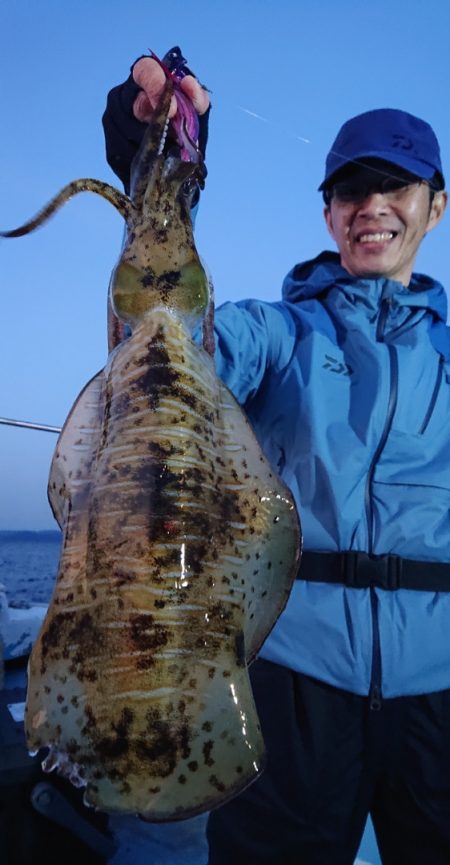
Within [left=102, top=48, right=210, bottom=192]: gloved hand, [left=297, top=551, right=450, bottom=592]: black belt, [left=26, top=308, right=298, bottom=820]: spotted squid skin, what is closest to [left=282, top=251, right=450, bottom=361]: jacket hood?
[left=297, top=551, right=450, bottom=592]: black belt

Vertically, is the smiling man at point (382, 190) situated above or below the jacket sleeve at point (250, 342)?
above

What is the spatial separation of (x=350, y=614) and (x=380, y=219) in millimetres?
2135

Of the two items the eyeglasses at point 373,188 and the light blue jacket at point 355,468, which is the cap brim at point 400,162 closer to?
the eyeglasses at point 373,188

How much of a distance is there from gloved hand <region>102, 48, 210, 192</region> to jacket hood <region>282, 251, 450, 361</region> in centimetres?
139

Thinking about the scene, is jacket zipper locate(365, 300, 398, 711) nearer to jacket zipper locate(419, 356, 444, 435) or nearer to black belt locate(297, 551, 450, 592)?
black belt locate(297, 551, 450, 592)

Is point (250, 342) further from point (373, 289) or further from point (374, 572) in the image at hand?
point (374, 572)

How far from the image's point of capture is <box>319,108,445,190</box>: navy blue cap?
3379 mm

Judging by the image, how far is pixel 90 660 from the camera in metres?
1.28

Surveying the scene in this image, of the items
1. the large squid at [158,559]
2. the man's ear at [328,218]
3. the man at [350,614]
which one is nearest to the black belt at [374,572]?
the man at [350,614]

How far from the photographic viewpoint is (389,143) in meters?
3.40

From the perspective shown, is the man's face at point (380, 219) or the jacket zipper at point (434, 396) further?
the man's face at point (380, 219)

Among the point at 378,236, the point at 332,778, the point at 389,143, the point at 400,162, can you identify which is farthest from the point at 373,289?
the point at 332,778

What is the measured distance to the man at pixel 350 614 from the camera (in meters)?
2.68

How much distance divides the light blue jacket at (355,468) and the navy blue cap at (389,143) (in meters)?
1.02
